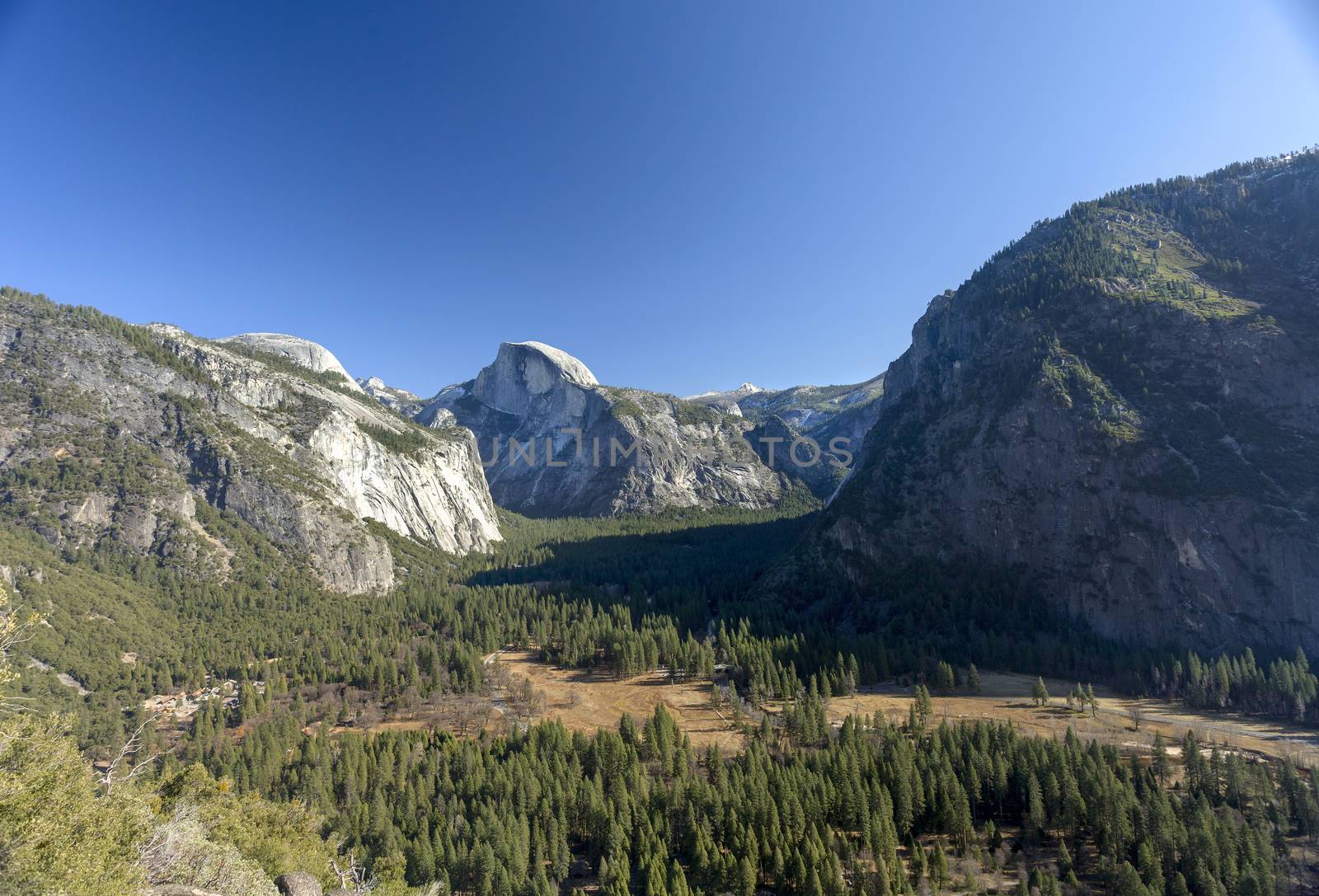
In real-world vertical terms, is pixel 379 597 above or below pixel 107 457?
below

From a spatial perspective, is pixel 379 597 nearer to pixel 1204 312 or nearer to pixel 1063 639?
pixel 1063 639

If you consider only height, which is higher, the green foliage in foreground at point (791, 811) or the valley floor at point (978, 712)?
the green foliage in foreground at point (791, 811)

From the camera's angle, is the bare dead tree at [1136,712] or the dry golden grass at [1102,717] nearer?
the dry golden grass at [1102,717]

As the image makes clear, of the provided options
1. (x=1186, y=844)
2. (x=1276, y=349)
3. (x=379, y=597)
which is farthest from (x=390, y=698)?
(x=1276, y=349)

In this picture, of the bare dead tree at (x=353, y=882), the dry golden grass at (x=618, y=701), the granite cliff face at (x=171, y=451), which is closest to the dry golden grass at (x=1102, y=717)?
the dry golden grass at (x=618, y=701)

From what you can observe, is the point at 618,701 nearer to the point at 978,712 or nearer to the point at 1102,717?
the point at 978,712

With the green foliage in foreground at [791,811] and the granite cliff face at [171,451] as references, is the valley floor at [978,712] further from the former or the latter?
the granite cliff face at [171,451]

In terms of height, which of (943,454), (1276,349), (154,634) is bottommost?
(154,634)

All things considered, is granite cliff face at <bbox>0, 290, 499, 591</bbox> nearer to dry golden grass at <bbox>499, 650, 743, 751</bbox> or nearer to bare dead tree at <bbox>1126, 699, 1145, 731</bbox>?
dry golden grass at <bbox>499, 650, 743, 751</bbox>
